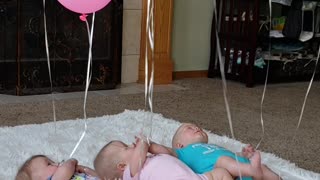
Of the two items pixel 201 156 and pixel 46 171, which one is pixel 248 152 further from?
pixel 46 171

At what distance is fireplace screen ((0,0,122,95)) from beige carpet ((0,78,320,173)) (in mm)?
239

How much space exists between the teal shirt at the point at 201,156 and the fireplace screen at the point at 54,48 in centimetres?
151

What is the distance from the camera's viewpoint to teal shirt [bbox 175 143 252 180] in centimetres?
117

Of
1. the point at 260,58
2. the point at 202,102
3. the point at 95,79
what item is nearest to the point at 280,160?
the point at 202,102

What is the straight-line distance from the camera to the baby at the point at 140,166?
3.47ft

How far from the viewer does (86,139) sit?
173 cm

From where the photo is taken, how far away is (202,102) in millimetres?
2547

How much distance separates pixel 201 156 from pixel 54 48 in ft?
5.26

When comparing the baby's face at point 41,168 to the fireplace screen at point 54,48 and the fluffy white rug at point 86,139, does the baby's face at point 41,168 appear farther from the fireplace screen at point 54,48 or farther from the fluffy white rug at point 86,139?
the fireplace screen at point 54,48

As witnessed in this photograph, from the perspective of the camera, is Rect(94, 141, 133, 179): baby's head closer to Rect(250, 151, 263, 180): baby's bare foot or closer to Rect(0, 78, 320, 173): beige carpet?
Rect(250, 151, 263, 180): baby's bare foot

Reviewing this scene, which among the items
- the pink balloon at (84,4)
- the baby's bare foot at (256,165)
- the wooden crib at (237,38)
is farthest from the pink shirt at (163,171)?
the wooden crib at (237,38)

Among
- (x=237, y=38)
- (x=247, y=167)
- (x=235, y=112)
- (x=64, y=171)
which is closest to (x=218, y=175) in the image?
(x=247, y=167)

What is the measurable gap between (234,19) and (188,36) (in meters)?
0.30

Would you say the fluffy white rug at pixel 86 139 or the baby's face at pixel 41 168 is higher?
the baby's face at pixel 41 168
